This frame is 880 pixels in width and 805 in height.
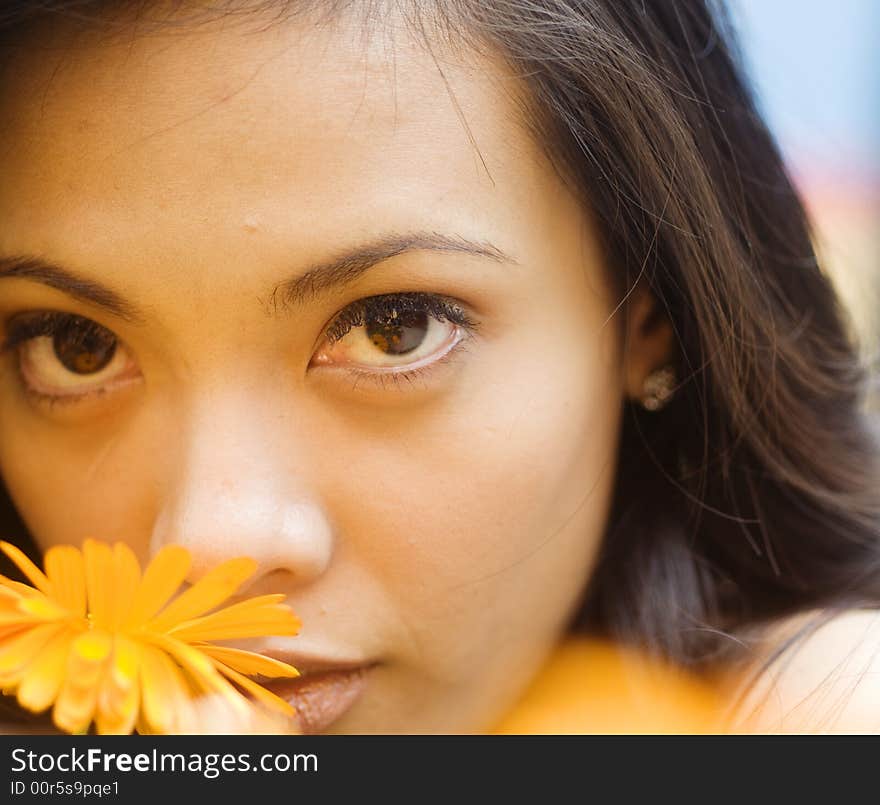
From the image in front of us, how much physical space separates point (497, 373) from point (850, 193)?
221 centimetres

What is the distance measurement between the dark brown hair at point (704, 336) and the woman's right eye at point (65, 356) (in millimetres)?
276

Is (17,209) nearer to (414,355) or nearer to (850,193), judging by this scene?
(414,355)

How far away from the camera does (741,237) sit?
1.20m

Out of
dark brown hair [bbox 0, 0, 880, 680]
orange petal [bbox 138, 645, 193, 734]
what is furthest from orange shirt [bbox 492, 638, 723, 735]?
orange petal [bbox 138, 645, 193, 734]

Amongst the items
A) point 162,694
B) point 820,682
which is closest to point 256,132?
point 162,694

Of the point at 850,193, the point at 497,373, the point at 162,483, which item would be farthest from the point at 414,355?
the point at 850,193

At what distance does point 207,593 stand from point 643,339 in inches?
24.2

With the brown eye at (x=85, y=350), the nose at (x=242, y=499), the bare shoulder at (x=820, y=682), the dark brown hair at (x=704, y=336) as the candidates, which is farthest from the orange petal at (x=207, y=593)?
the bare shoulder at (x=820, y=682)

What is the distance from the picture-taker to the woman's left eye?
968mm

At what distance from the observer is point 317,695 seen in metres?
0.99

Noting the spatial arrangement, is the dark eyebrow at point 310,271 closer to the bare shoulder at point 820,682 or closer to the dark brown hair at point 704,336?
the dark brown hair at point 704,336

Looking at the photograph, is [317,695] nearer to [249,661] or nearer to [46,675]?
[249,661]

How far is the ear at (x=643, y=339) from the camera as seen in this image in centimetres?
113

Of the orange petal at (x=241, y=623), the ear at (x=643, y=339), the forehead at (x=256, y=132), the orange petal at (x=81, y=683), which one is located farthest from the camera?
the ear at (x=643, y=339)
